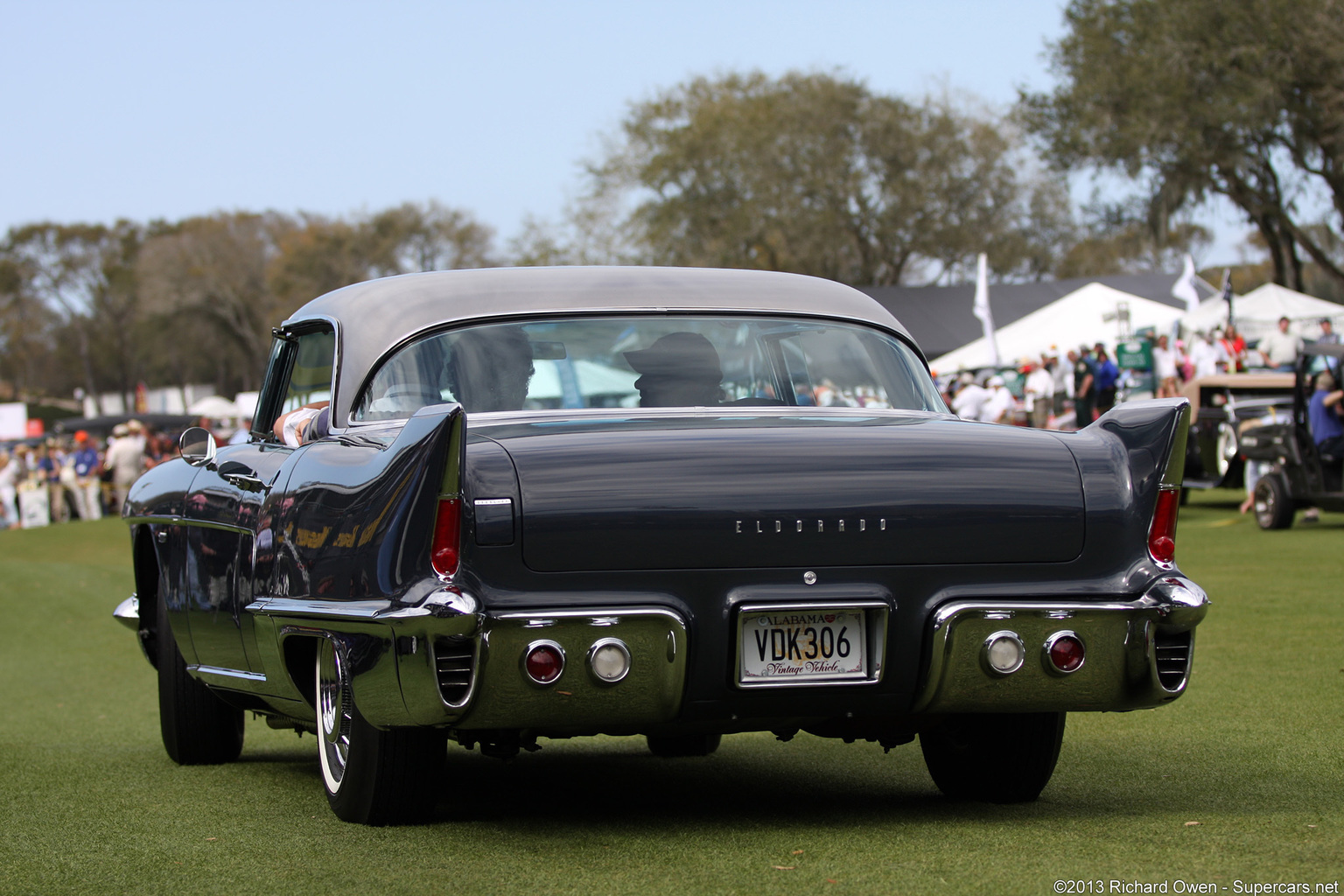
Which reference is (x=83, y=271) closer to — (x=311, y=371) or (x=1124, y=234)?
(x=1124, y=234)

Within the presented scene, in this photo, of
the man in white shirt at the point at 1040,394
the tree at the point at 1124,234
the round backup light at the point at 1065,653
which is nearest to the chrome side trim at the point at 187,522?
the round backup light at the point at 1065,653

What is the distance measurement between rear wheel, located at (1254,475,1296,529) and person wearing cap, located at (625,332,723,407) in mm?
13000

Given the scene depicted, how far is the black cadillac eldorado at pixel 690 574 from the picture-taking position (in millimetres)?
3773

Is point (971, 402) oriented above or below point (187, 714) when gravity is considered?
below

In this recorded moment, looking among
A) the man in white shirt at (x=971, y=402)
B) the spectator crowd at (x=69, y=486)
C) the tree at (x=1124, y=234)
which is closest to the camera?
the man in white shirt at (x=971, y=402)

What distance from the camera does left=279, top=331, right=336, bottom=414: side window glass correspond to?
5270 mm

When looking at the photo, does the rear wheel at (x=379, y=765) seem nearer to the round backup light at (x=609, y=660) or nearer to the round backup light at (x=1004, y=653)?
the round backup light at (x=609, y=660)

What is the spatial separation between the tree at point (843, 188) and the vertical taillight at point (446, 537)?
5466 centimetres

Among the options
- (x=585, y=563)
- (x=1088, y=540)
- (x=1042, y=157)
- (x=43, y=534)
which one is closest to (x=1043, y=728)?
(x=1088, y=540)

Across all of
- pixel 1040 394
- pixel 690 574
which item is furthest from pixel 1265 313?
pixel 690 574

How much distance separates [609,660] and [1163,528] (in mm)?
1527

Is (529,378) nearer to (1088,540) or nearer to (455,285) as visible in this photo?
(455,285)

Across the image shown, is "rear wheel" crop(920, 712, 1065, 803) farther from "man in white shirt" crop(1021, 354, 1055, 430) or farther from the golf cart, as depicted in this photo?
"man in white shirt" crop(1021, 354, 1055, 430)

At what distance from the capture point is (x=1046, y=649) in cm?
398
